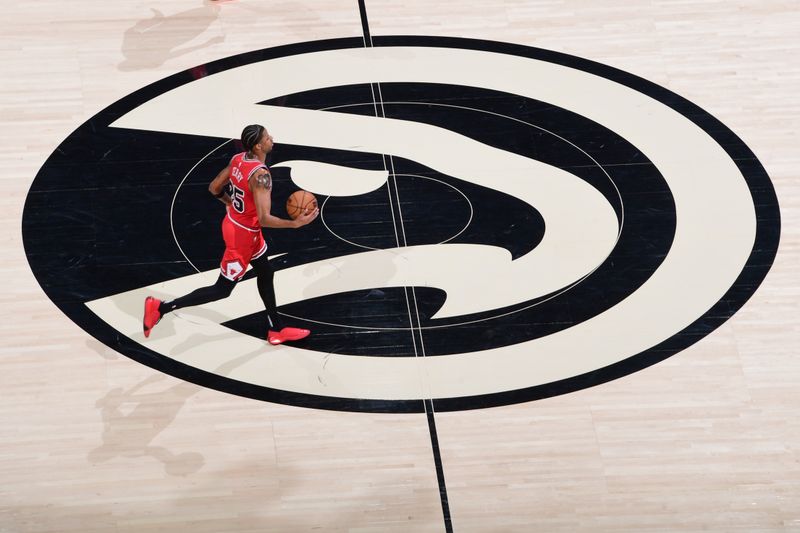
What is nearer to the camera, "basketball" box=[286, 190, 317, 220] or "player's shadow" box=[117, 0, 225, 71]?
"basketball" box=[286, 190, 317, 220]

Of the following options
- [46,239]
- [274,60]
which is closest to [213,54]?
[274,60]

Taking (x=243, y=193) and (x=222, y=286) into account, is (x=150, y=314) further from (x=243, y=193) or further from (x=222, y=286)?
(x=243, y=193)

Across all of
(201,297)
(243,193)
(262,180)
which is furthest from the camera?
(201,297)

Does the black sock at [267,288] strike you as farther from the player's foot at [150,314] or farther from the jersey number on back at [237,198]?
the player's foot at [150,314]

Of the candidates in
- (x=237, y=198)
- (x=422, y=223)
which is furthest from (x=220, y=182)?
(x=422, y=223)

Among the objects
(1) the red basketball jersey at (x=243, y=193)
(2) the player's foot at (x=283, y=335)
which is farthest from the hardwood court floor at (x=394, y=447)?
(1) the red basketball jersey at (x=243, y=193)

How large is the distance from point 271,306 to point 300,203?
93cm

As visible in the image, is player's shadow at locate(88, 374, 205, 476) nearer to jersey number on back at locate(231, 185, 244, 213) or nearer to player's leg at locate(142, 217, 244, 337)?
player's leg at locate(142, 217, 244, 337)

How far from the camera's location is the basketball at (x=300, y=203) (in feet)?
25.8

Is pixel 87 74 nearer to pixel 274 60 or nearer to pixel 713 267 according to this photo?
pixel 274 60

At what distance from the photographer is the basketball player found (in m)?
7.64

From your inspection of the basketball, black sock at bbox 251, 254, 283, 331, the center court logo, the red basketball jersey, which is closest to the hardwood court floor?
the center court logo

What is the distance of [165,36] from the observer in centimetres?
1109

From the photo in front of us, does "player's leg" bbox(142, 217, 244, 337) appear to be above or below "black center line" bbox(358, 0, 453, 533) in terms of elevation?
above
